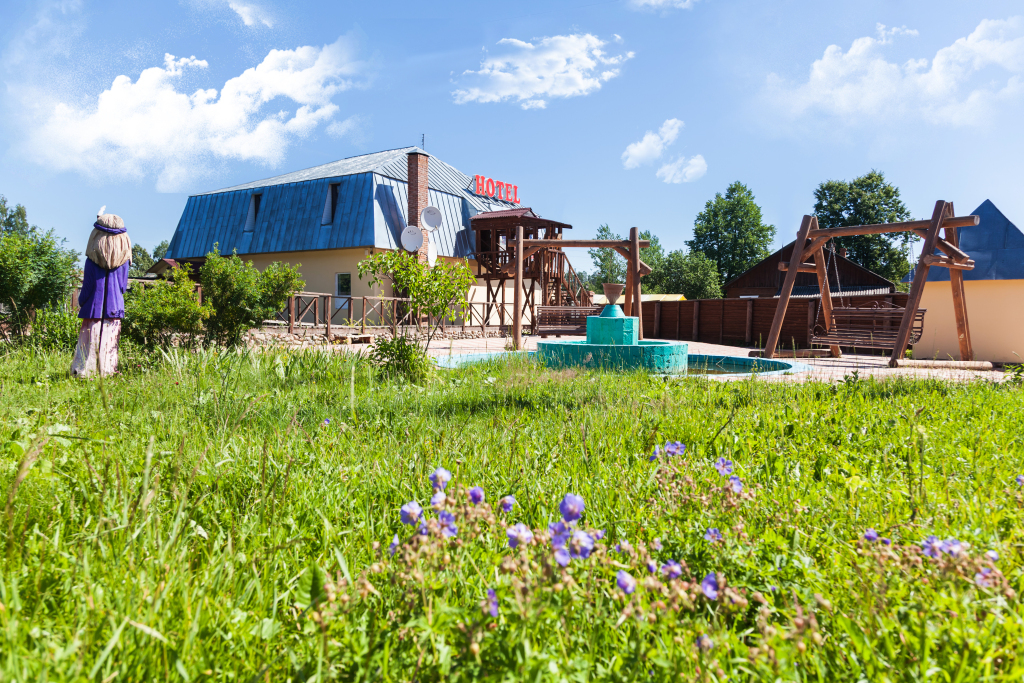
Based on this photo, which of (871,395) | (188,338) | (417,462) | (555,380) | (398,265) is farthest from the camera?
(188,338)

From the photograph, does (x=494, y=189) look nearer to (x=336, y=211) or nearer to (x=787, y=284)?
(x=336, y=211)

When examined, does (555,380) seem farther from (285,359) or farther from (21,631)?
(21,631)

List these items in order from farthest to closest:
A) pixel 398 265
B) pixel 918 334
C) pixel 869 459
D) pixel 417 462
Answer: pixel 918 334 → pixel 398 265 → pixel 869 459 → pixel 417 462

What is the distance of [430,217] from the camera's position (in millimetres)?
24531

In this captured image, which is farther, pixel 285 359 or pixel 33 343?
pixel 33 343

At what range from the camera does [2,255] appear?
30.1 ft

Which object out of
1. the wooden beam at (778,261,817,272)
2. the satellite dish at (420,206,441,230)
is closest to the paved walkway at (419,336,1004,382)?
the wooden beam at (778,261,817,272)

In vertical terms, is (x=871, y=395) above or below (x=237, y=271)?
below

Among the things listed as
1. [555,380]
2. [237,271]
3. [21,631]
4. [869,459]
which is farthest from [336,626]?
[237,271]

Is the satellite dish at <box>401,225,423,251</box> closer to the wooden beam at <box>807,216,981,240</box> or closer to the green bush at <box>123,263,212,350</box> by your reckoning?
the green bush at <box>123,263,212,350</box>

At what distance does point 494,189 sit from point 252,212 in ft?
41.2

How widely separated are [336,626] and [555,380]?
4.98m

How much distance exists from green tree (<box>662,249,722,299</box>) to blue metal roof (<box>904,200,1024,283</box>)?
29912 mm

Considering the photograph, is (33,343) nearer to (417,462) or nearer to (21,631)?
(417,462)
